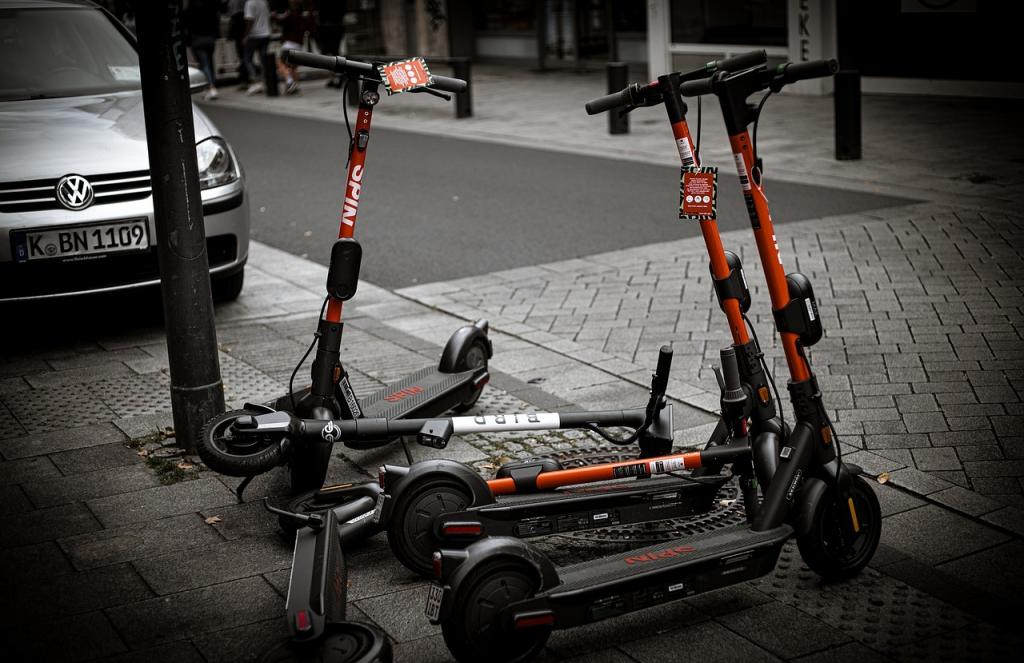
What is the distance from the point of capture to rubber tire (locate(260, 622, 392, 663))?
276 centimetres

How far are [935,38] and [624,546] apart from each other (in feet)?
44.2

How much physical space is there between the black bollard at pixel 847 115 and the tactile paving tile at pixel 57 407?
758 centimetres

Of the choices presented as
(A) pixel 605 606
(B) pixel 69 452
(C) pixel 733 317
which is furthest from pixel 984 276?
(B) pixel 69 452

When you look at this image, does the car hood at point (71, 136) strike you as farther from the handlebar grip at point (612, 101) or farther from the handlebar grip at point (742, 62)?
the handlebar grip at point (742, 62)

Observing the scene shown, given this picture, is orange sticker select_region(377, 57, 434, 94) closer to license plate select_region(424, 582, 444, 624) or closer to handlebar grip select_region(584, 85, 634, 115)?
handlebar grip select_region(584, 85, 634, 115)

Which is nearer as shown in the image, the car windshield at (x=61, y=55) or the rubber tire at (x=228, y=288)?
the car windshield at (x=61, y=55)

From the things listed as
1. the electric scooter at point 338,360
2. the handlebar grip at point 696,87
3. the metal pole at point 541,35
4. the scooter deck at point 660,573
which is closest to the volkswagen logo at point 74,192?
the electric scooter at point 338,360

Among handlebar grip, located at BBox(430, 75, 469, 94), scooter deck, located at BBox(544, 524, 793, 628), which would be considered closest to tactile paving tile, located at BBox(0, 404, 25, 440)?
handlebar grip, located at BBox(430, 75, 469, 94)

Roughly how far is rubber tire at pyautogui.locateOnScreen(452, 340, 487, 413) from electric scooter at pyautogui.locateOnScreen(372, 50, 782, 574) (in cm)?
132

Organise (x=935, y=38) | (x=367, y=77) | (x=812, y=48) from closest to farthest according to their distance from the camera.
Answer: (x=367, y=77) → (x=935, y=38) → (x=812, y=48)

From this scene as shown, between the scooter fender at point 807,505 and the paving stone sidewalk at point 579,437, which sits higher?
the scooter fender at point 807,505

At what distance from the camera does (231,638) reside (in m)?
3.17

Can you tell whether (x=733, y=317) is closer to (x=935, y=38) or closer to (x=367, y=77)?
(x=367, y=77)

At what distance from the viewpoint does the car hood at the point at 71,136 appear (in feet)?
19.5
